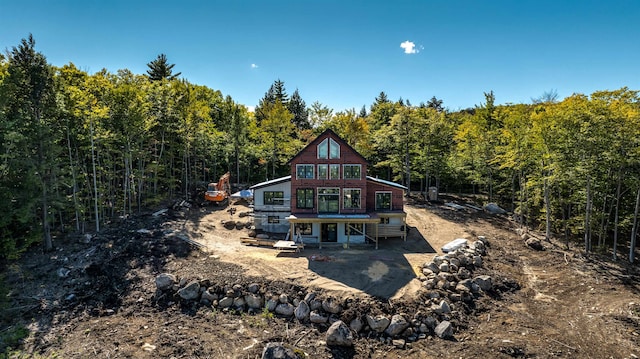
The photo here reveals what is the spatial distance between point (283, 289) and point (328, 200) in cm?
899

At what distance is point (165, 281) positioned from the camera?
1589 cm

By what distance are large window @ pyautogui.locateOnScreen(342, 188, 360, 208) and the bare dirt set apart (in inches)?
134

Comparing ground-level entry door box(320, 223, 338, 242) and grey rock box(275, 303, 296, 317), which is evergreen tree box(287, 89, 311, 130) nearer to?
ground-level entry door box(320, 223, 338, 242)

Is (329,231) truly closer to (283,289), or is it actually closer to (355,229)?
(355,229)

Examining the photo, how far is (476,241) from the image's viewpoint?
21.8m

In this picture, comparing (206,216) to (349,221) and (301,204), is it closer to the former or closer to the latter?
(301,204)

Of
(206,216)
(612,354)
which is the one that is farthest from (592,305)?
(206,216)

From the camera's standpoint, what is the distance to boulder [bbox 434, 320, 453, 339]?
1270cm

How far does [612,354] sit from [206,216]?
88.7 feet

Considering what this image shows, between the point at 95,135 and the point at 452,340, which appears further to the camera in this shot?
the point at 95,135

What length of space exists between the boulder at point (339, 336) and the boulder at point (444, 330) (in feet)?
11.9

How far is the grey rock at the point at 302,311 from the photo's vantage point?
543 inches

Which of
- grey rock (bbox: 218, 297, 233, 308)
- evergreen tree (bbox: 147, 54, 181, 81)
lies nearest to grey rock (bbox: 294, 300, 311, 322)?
grey rock (bbox: 218, 297, 233, 308)

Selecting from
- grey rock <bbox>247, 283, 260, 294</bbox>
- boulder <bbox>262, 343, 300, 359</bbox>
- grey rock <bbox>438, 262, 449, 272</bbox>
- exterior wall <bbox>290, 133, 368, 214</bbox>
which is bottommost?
boulder <bbox>262, 343, 300, 359</bbox>
